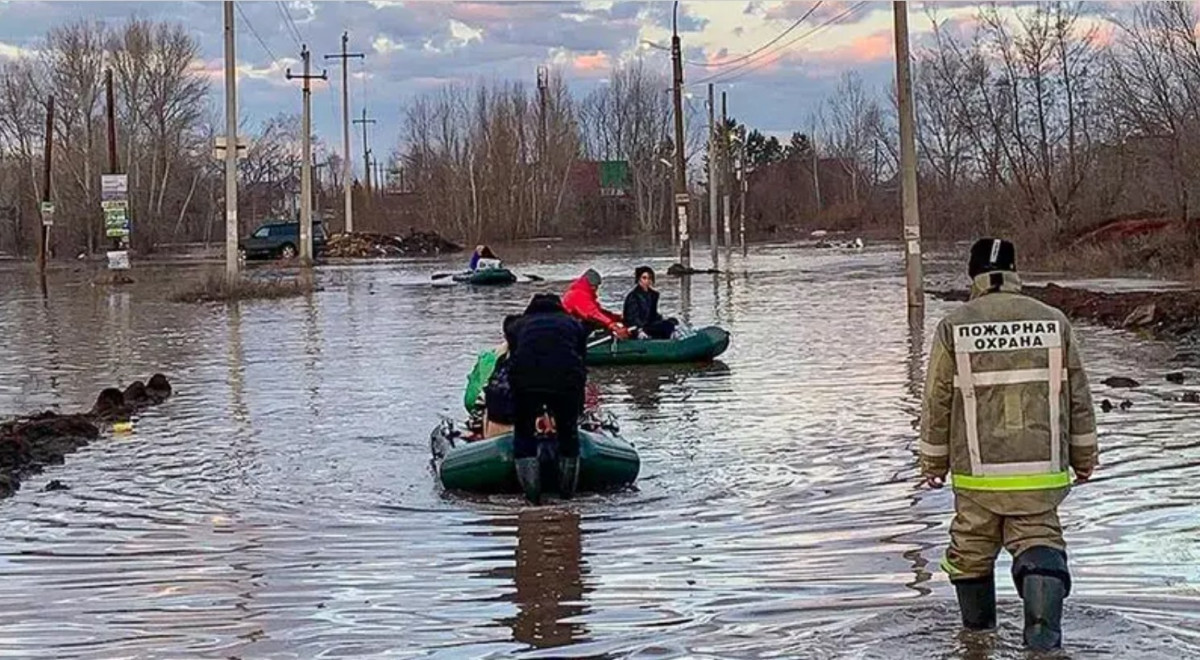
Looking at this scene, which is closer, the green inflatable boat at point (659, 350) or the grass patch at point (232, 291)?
the green inflatable boat at point (659, 350)

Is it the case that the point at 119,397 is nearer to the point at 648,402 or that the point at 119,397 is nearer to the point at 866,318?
the point at 648,402

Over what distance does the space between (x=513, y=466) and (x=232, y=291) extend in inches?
1180

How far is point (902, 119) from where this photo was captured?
29703mm

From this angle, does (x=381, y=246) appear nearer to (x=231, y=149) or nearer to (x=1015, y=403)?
(x=231, y=149)

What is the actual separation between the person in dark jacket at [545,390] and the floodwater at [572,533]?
0.26 metres

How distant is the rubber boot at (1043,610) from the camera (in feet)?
21.7

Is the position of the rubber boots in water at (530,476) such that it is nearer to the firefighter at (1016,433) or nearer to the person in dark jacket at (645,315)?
the firefighter at (1016,433)

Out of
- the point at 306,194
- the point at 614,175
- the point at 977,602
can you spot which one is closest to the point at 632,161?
the point at 614,175

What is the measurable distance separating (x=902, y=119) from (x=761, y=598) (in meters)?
22.5

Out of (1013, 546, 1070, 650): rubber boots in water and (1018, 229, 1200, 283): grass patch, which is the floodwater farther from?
(1018, 229, 1200, 283): grass patch

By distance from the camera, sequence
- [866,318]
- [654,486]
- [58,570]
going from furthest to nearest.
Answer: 1. [866,318]
2. [654,486]
3. [58,570]

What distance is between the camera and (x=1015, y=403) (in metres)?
6.71

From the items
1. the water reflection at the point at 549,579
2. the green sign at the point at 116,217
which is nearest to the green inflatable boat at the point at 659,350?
the water reflection at the point at 549,579

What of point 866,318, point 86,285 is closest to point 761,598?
point 866,318
